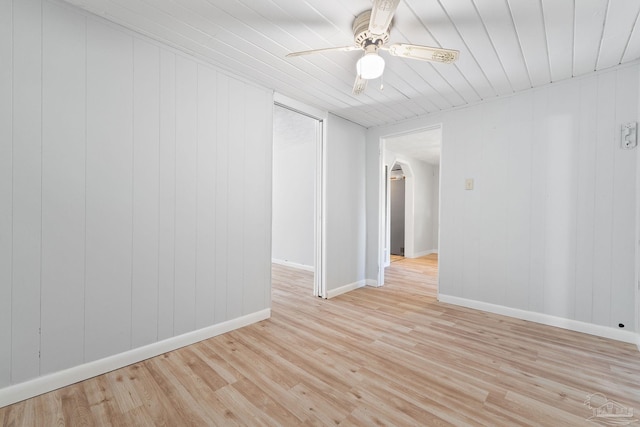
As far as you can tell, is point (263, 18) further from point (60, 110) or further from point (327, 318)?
point (327, 318)

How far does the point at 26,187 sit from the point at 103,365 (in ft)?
3.93

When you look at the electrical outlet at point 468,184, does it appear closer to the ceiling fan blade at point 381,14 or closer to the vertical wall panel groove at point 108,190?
the ceiling fan blade at point 381,14

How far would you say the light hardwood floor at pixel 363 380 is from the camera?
143 centimetres

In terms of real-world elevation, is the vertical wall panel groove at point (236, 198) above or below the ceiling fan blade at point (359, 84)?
below

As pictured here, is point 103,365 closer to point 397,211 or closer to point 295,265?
point 295,265

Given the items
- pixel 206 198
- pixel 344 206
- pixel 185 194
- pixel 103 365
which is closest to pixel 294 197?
pixel 344 206

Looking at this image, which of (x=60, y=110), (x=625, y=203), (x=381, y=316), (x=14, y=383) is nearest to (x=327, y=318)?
(x=381, y=316)

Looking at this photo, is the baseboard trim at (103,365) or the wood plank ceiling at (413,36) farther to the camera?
the wood plank ceiling at (413,36)

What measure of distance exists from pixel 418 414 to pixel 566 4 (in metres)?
2.49

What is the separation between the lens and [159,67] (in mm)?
1999

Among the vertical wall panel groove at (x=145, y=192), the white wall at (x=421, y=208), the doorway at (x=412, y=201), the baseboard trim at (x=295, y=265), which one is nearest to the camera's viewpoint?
the vertical wall panel groove at (x=145, y=192)

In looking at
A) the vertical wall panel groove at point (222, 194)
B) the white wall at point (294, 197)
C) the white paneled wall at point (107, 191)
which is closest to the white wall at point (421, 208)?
the white wall at point (294, 197)

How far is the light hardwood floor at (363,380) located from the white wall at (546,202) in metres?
0.41

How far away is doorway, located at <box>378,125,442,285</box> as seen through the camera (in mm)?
5680
